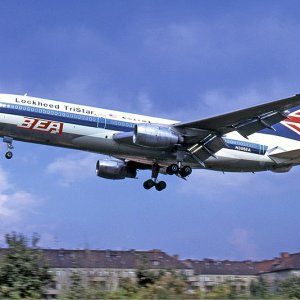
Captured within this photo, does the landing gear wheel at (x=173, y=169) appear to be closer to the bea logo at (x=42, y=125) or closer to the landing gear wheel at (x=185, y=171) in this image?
the landing gear wheel at (x=185, y=171)

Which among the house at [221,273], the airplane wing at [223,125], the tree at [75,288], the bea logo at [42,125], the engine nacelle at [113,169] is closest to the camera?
the tree at [75,288]

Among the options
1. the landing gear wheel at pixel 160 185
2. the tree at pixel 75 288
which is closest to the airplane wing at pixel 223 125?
the landing gear wheel at pixel 160 185

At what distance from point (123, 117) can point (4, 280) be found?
46.6 ft

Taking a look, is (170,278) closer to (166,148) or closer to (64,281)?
(64,281)

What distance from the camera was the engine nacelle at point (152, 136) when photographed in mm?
33250

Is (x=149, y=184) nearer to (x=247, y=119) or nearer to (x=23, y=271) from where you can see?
(x=247, y=119)

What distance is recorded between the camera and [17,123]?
109 ft

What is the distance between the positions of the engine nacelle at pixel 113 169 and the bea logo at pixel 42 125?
7.59 metres

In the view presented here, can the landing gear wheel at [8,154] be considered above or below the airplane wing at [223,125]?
below

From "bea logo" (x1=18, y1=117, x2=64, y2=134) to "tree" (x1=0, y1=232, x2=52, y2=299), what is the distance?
9311 mm

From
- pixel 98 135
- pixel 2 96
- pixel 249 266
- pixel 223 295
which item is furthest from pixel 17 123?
pixel 249 266

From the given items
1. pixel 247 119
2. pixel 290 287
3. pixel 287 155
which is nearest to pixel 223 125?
pixel 247 119

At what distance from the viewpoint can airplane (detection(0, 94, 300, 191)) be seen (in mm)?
33469

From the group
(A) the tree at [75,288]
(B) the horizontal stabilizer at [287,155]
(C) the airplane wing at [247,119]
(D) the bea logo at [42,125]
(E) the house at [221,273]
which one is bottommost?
(A) the tree at [75,288]
